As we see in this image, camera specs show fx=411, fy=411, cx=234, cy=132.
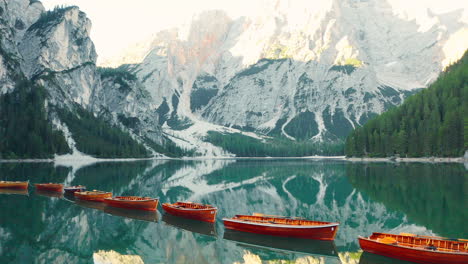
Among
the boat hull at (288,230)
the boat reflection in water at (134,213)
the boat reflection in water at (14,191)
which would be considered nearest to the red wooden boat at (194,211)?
the boat reflection in water at (134,213)

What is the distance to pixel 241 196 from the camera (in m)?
70.8

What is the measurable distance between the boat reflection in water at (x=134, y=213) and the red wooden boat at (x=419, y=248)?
26.3 meters

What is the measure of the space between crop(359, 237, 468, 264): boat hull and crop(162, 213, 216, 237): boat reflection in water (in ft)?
50.7

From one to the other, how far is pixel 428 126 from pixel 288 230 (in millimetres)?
142870

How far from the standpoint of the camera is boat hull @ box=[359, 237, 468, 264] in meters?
29.3

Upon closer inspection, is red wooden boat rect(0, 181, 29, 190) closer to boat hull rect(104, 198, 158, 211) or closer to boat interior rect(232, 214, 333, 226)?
boat hull rect(104, 198, 158, 211)

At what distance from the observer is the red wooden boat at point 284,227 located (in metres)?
37.7

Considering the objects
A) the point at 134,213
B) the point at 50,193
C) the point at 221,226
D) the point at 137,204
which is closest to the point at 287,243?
the point at 221,226

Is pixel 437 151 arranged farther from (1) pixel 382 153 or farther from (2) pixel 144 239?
(2) pixel 144 239

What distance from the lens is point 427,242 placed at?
3253cm

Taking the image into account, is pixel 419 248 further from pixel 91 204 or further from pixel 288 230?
pixel 91 204

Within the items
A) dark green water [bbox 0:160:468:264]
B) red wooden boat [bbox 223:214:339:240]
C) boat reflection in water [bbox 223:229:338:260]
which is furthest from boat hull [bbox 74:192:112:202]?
boat reflection in water [bbox 223:229:338:260]

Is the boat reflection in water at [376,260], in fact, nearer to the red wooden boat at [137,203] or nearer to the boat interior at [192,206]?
the boat interior at [192,206]

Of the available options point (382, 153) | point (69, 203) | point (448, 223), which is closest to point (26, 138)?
point (69, 203)
